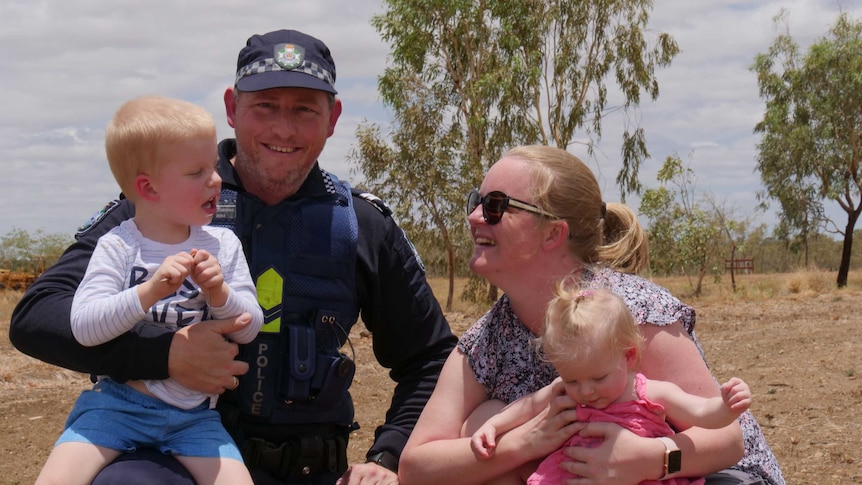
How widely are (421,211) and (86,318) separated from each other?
21468 millimetres

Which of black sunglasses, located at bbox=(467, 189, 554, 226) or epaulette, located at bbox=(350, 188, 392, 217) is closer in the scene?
black sunglasses, located at bbox=(467, 189, 554, 226)

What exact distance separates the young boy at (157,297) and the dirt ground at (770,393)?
13.6 ft

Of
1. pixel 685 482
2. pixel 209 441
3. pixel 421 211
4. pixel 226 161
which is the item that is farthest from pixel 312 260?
pixel 421 211

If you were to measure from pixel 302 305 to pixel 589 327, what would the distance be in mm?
1300

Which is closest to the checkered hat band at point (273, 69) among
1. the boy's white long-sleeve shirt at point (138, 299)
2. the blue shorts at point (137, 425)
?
the boy's white long-sleeve shirt at point (138, 299)

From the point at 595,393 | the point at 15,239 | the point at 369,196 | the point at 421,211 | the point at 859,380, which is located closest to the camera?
the point at 595,393

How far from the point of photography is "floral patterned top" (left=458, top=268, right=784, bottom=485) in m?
3.07

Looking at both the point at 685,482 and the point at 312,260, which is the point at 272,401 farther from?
the point at 685,482

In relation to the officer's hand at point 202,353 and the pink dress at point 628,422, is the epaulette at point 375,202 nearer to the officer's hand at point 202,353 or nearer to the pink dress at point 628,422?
the officer's hand at point 202,353

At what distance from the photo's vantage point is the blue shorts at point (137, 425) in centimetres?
300

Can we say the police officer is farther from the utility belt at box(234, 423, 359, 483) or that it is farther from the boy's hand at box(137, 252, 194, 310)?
the boy's hand at box(137, 252, 194, 310)

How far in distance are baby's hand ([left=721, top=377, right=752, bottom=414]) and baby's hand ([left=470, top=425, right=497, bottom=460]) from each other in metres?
0.76

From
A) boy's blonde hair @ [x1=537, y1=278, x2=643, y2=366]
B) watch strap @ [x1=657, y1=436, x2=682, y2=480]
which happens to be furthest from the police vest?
watch strap @ [x1=657, y1=436, x2=682, y2=480]

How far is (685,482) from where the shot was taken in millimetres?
2990
